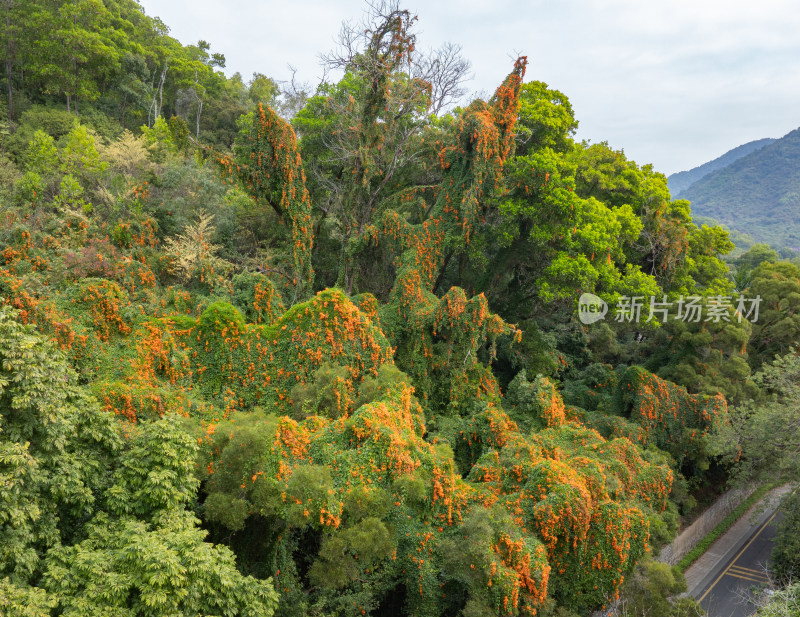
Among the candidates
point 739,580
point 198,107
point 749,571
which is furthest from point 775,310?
point 198,107

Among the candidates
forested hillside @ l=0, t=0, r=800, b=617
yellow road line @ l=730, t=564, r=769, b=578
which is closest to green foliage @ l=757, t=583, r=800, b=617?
forested hillside @ l=0, t=0, r=800, b=617

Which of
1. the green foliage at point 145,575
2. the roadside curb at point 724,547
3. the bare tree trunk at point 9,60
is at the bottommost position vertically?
the roadside curb at point 724,547

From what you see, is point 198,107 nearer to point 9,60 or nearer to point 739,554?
point 9,60

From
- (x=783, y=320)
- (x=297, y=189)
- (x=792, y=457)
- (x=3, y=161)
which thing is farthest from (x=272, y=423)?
(x=783, y=320)

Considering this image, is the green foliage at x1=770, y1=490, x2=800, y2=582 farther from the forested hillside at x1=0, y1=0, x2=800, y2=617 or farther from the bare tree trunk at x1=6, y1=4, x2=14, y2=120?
the bare tree trunk at x1=6, y1=4, x2=14, y2=120

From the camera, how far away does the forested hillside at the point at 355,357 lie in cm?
756

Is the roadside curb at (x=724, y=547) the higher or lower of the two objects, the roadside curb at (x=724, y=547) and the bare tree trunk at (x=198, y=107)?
the lower

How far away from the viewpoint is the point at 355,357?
1387cm

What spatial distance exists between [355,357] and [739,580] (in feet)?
57.4

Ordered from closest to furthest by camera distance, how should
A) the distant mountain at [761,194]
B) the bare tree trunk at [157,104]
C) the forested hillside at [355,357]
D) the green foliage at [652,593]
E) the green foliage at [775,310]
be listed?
the forested hillside at [355,357] < the green foliage at [652,593] < the green foliage at [775,310] < the bare tree trunk at [157,104] < the distant mountain at [761,194]

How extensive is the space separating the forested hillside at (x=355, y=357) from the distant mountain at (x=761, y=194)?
4212 inches

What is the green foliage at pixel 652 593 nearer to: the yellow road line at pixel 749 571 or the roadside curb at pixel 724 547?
the roadside curb at pixel 724 547

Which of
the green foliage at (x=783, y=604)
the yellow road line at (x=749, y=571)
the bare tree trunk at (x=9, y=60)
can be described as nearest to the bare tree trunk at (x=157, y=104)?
the bare tree trunk at (x=9, y=60)

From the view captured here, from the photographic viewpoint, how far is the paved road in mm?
17125
